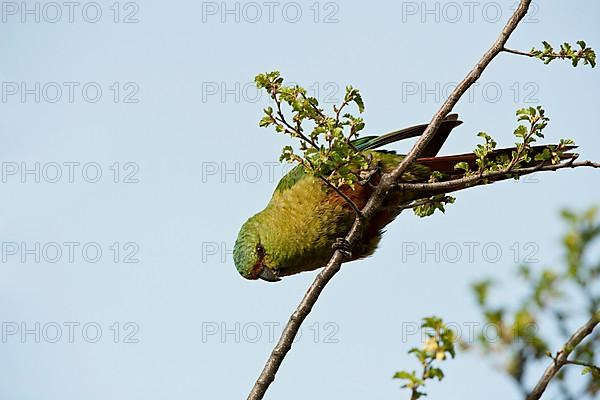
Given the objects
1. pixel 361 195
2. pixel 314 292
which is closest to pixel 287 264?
pixel 361 195

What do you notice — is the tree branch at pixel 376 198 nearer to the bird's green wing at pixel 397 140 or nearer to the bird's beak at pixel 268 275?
the bird's green wing at pixel 397 140

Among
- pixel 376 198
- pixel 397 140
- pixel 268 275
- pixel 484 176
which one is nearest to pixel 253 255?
pixel 268 275

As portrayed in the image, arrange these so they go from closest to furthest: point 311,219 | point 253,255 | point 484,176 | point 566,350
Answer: point 566,350 < point 484,176 < point 311,219 < point 253,255

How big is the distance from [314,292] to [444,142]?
92.5 inches

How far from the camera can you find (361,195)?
17.7 feet

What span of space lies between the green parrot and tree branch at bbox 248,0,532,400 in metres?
1.46

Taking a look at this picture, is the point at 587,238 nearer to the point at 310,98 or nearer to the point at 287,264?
the point at 310,98

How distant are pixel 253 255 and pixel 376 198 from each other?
2.32 meters

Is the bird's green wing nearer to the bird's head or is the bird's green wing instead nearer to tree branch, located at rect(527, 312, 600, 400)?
the bird's head

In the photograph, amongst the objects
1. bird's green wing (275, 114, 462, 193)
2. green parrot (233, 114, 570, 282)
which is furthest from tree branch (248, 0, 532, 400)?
bird's green wing (275, 114, 462, 193)

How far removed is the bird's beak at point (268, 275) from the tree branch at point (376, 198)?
85.1 inches

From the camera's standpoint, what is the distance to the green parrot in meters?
5.49

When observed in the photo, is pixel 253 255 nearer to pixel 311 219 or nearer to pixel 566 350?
pixel 311 219

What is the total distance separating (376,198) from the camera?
383 cm
